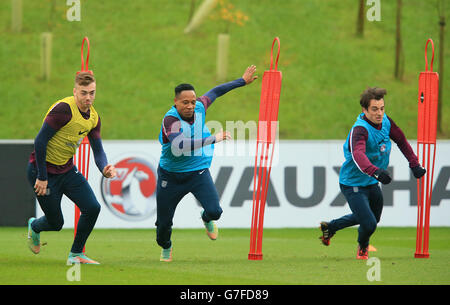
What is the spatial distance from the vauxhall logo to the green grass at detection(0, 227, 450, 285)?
711 millimetres

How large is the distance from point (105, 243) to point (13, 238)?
154cm

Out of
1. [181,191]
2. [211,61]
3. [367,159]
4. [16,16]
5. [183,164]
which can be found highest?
[16,16]

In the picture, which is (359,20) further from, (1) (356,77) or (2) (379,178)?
(2) (379,178)

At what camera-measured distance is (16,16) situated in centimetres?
2386

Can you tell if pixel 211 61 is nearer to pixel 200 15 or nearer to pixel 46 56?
pixel 200 15

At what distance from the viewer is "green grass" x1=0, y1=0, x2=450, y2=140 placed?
2119 cm

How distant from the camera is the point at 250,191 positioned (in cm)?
1367

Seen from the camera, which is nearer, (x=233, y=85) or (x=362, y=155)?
(x=362, y=155)

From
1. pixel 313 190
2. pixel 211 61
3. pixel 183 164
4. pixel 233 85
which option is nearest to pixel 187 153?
pixel 183 164

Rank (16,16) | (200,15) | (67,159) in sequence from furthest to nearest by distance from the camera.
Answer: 1. (200,15)
2. (16,16)
3. (67,159)

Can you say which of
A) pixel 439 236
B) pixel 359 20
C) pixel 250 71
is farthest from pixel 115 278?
pixel 359 20

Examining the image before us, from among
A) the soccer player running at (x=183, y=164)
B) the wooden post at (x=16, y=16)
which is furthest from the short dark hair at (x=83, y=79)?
the wooden post at (x=16, y=16)

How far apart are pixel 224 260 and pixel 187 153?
1453 millimetres

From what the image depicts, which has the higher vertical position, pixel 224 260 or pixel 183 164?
pixel 183 164
